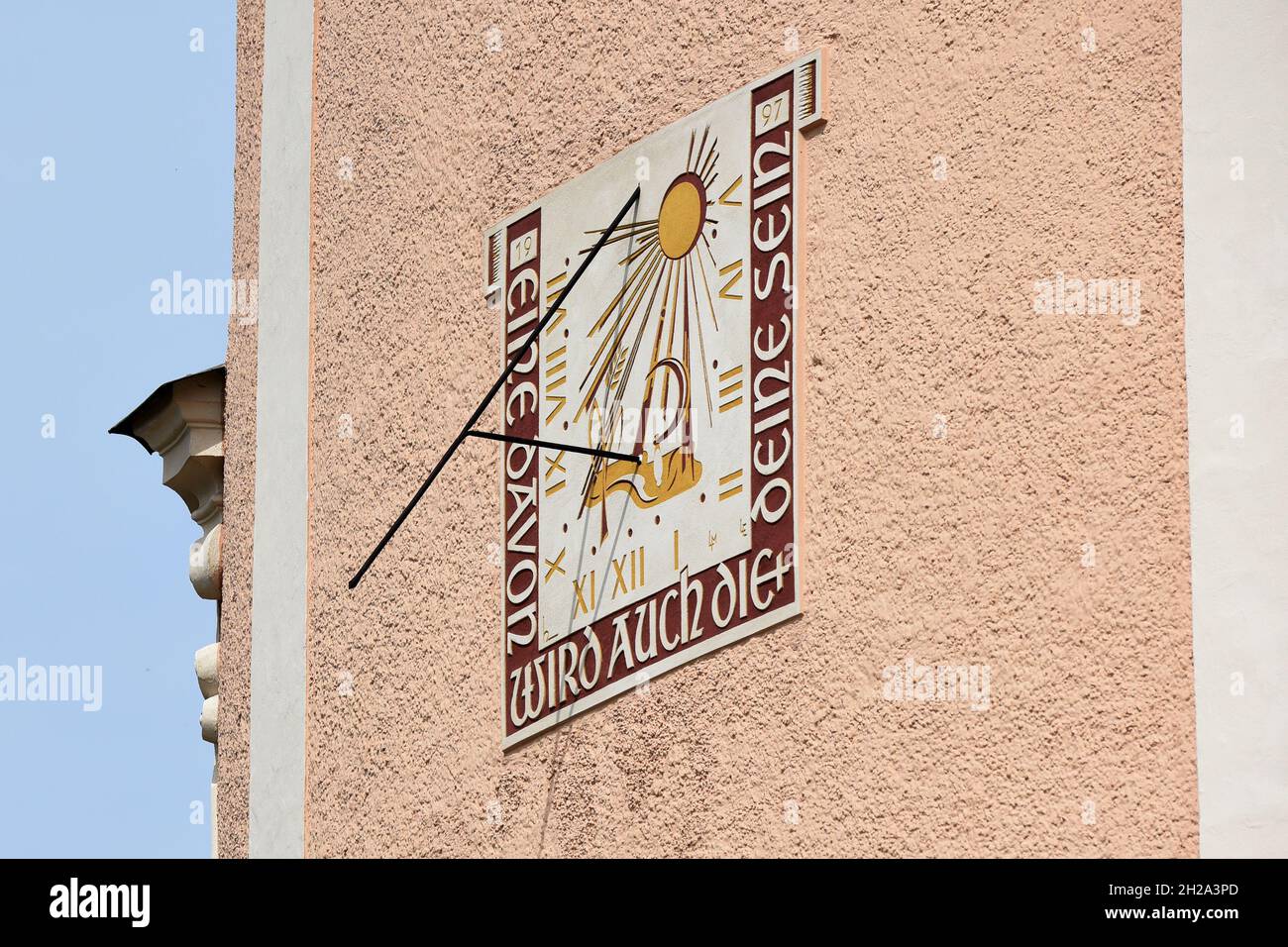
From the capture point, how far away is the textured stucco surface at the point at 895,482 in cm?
570

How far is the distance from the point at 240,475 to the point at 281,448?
0.53 metres

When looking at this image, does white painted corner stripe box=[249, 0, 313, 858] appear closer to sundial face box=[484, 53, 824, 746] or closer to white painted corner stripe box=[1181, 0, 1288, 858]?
sundial face box=[484, 53, 824, 746]

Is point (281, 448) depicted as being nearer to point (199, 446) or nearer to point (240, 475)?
point (240, 475)

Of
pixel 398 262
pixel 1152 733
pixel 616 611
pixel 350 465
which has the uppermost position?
pixel 398 262

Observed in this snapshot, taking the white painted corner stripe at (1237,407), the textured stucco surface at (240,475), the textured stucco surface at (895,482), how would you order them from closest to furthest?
the white painted corner stripe at (1237,407) → the textured stucco surface at (895,482) → the textured stucco surface at (240,475)

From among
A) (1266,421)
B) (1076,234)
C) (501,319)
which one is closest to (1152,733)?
(1266,421)

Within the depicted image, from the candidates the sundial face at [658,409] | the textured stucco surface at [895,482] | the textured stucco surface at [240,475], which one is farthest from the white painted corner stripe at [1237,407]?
the textured stucco surface at [240,475]

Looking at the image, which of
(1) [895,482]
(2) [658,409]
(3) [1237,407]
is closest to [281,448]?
(2) [658,409]

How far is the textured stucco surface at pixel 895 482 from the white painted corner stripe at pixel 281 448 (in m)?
0.64

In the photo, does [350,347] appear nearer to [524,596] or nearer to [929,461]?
[524,596]

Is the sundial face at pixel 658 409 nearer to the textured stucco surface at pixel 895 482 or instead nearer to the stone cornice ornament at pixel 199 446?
the textured stucco surface at pixel 895 482

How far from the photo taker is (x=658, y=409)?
700cm

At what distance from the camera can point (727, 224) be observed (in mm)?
6875

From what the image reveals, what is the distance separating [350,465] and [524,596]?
4.45 feet
